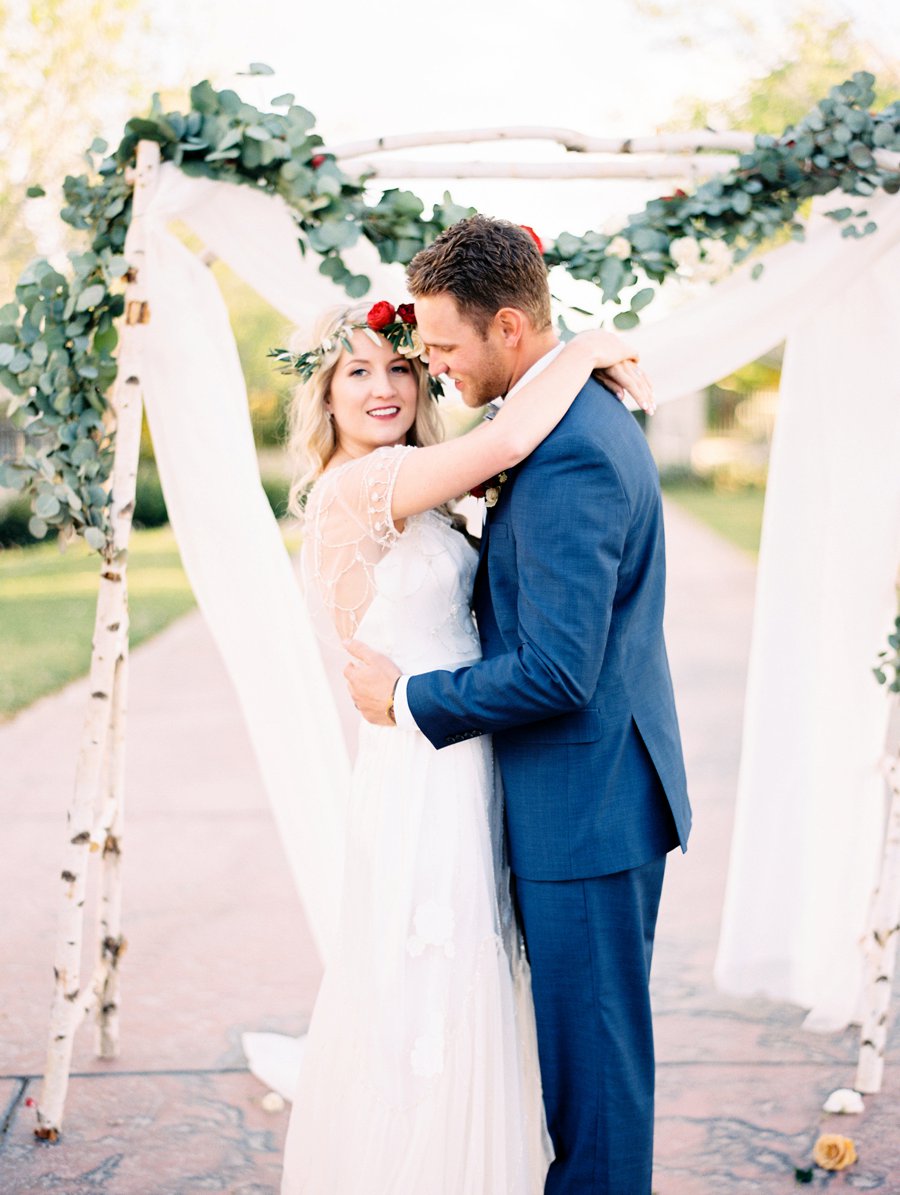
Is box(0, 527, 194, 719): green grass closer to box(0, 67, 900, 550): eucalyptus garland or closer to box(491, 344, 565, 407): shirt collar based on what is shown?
box(0, 67, 900, 550): eucalyptus garland

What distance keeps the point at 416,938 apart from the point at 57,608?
11.7 meters

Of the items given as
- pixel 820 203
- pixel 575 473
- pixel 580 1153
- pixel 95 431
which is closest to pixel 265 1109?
pixel 580 1153

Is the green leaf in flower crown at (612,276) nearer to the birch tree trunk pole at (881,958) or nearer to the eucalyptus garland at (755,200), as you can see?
the eucalyptus garland at (755,200)

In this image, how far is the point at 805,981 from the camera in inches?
158

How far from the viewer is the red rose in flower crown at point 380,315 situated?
8.94ft

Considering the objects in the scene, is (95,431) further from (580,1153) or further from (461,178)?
(580,1153)

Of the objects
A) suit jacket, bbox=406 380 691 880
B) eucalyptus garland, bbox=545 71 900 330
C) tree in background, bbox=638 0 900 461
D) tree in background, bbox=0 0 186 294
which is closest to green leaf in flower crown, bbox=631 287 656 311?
eucalyptus garland, bbox=545 71 900 330

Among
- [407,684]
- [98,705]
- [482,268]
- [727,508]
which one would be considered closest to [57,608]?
[98,705]

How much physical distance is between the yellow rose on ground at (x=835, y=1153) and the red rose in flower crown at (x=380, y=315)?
92.9 inches

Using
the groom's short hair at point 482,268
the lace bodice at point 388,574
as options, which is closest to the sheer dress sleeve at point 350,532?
the lace bodice at point 388,574

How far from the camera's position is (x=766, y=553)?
3.98 m

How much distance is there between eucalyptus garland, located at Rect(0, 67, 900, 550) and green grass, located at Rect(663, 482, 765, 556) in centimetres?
1386

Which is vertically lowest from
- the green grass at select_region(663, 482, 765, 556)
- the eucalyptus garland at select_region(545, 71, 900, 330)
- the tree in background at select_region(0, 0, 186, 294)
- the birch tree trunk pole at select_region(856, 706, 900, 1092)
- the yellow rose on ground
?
the yellow rose on ground

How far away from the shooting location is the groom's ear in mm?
2385
